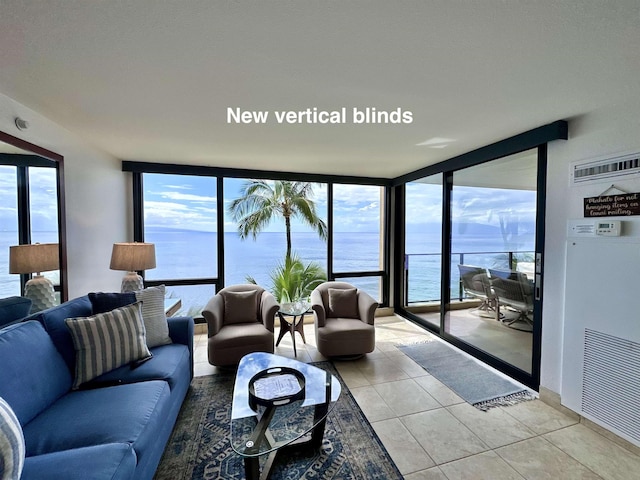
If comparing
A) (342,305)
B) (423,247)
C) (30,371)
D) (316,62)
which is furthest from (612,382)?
(30,371)

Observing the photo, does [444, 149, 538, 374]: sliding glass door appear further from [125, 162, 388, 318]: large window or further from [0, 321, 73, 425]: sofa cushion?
[0, 321, 73, 425]: sofa cushion

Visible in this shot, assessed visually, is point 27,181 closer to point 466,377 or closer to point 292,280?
point 292,280

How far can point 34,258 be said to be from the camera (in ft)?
7.24

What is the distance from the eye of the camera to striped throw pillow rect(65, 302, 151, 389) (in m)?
1.87

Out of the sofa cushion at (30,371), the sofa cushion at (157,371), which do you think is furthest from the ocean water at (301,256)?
the sofa cushion at (30,371)

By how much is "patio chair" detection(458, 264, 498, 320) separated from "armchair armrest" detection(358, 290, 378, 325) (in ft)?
4.02

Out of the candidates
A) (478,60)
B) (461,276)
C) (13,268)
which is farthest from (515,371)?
(13,268)

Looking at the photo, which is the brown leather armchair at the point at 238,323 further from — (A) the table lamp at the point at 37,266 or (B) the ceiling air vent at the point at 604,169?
(B) the ceiling air vent at the point at 604,169

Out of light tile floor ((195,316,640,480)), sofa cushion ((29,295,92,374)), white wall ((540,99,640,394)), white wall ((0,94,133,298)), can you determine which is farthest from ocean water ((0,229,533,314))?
sofa cushion ((29,295,92,374))

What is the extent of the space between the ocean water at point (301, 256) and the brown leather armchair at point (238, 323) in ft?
2.90

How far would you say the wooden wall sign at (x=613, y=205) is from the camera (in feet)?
6.44

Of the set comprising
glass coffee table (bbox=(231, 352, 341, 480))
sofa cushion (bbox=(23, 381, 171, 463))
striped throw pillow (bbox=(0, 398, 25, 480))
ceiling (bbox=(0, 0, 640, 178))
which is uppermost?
ceiling (bbox=(0, 0, 640, 178))

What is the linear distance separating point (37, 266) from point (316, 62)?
102 inches

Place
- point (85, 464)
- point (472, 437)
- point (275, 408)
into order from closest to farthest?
point (85, 464) < point (275, 408) < point (472, 437)
